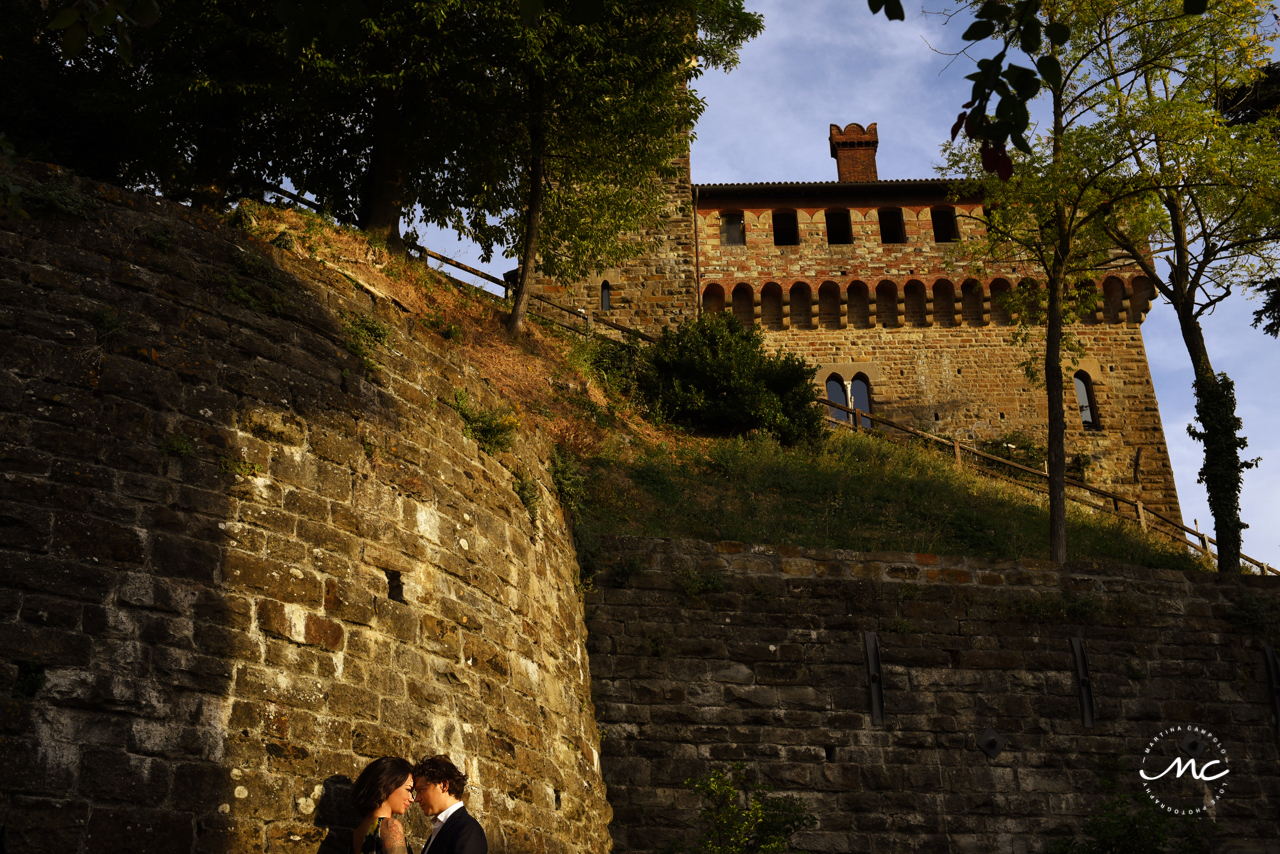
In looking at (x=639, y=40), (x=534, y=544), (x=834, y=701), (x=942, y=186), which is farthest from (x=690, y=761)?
(x=942, y=186)

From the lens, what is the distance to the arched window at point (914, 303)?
29.4 metres

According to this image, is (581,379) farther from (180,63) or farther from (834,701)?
(834,701)

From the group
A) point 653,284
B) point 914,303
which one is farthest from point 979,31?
point 914,303

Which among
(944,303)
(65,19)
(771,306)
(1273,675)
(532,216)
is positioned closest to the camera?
(65,19)

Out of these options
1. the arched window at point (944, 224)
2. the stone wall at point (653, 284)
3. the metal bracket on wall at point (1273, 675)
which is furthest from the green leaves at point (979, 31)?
the arched window at point (944, 224)

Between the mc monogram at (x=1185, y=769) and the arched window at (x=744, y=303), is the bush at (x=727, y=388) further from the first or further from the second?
the mc monogram at (x=1185, y=769)

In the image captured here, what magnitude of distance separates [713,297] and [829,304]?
316cm

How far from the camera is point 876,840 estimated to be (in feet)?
32.7

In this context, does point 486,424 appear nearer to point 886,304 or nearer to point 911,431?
point 911,431

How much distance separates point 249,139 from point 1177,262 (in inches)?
619

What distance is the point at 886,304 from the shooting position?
29.6 metres

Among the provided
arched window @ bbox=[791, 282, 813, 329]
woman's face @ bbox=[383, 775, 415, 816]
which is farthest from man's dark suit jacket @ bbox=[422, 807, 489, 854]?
arched window @ bbox=[791, 282, 813, 329]

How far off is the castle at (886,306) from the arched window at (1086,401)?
36 millimetres

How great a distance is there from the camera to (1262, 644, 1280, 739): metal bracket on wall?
11.7 m
